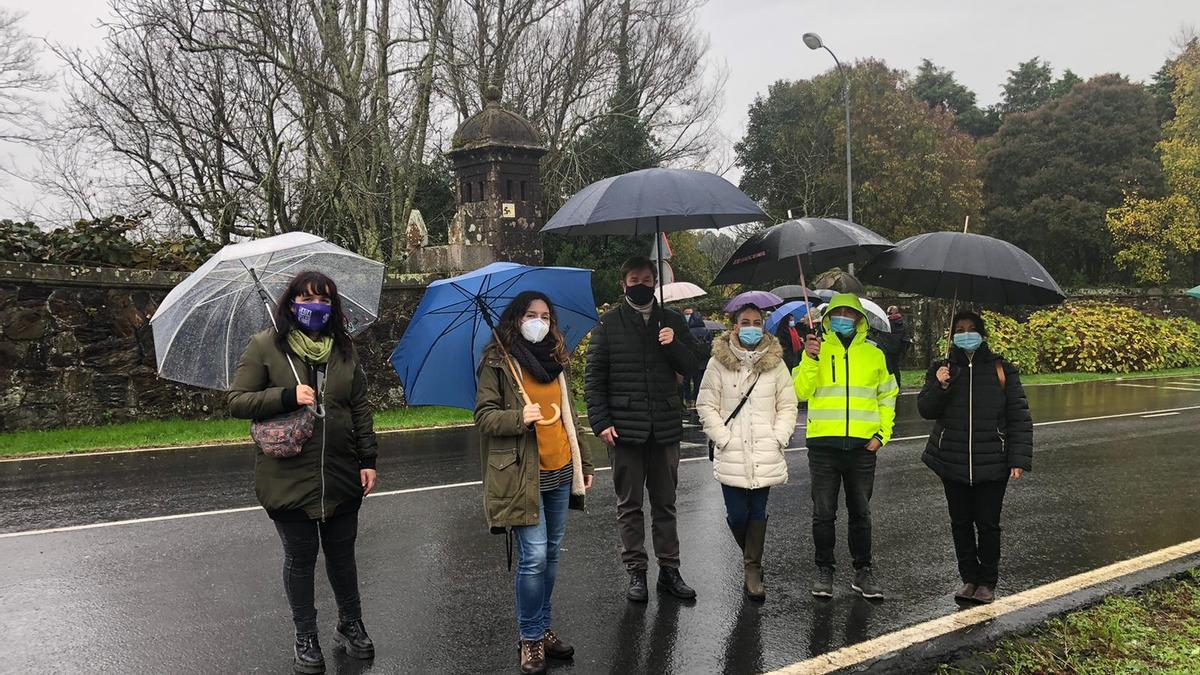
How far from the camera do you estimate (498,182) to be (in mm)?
15281

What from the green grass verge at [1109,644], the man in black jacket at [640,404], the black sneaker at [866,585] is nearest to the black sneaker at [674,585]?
the man in black jacket at [640,404]

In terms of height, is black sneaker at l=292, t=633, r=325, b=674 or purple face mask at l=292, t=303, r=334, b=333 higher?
purple face mask at l=292, t=303, r=334, b=333

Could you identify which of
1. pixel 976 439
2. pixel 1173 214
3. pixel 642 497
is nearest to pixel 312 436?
pixel 642 497

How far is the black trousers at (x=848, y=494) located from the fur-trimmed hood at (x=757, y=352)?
1.95 feet

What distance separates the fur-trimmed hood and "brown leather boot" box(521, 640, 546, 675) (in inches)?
77.6

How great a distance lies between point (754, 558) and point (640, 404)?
116 centimetres

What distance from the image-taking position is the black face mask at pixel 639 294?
5.23 m

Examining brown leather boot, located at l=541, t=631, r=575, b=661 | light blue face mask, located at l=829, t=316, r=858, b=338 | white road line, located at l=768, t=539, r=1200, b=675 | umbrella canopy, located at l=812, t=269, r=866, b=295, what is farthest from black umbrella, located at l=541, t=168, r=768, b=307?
umbrella canopy, located at l=812, t=269, r=866, b=295

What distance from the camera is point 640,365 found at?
5184 millimetres

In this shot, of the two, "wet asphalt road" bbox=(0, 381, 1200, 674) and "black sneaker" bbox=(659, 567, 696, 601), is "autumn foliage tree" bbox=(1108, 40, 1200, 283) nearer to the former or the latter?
"wet asphalt road" bbox=(0, 381, 1200, 674)

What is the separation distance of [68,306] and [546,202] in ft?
49.1

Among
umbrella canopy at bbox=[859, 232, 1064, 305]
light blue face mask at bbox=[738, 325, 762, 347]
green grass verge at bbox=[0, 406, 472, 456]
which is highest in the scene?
umbrella canopy at bbox=[859, 232, 1064, 305]

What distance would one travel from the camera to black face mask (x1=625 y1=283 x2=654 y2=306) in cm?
523

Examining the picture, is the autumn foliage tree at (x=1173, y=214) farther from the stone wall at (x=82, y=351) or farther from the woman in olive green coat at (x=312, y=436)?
the woman in olive green coat at (x=312, y=436)
